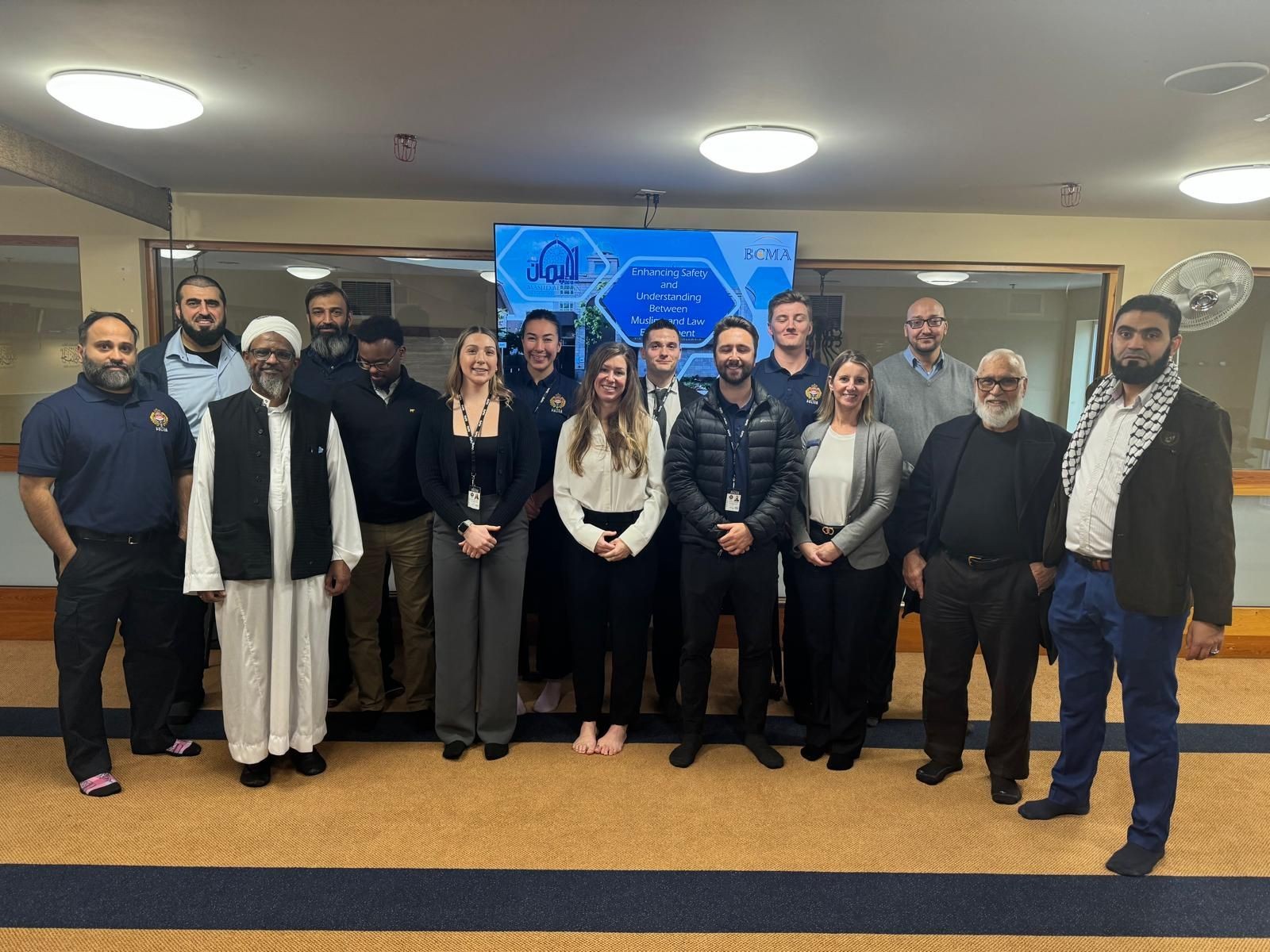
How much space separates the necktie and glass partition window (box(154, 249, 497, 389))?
1.64 m

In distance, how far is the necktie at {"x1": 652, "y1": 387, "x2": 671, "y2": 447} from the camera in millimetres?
3525

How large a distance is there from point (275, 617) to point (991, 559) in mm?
2694

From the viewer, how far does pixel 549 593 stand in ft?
13.0

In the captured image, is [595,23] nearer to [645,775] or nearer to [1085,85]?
[1085,85]

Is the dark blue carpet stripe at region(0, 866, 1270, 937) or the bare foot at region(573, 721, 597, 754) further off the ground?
the bare foot at region(573, 721, 597, 754)

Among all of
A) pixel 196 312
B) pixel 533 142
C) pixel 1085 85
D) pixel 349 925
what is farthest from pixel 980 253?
pixel 349 925

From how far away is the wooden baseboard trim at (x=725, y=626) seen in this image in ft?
15.4

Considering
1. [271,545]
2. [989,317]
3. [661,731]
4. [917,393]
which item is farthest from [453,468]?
[989,317]

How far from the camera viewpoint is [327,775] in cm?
313

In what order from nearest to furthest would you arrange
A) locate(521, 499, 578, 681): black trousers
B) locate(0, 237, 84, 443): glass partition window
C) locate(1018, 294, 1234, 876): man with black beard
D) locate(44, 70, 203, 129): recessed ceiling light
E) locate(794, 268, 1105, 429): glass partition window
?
locate(1018, 294, 1234, 876): man with black beard → locate(44, 70, 203, 129): recessed ceiling light → locate(521, 499, 578, 681): black trousers → locate(0, 237, 84, 443): glass partition window → locate(794, 268, 1105, 429): glass partition window

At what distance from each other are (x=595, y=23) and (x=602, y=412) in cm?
139

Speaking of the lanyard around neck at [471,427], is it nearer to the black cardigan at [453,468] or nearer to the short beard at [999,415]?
the black cardigan at [453,468]

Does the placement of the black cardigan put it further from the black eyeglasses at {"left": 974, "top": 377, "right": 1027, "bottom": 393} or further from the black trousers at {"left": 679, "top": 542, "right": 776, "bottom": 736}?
the black eyeglasses at {"left": 974, "top": 377, "right": 1027, "bottom": 393}

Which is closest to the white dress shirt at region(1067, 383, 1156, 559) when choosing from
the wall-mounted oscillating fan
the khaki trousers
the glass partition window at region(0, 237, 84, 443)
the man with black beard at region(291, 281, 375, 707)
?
the wall-mounted oscillating fan
